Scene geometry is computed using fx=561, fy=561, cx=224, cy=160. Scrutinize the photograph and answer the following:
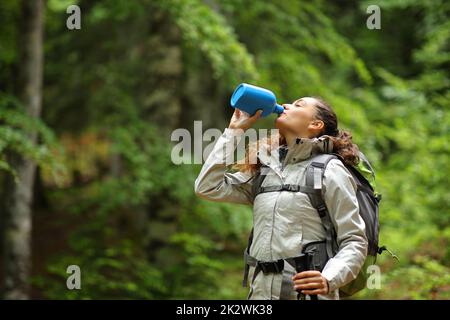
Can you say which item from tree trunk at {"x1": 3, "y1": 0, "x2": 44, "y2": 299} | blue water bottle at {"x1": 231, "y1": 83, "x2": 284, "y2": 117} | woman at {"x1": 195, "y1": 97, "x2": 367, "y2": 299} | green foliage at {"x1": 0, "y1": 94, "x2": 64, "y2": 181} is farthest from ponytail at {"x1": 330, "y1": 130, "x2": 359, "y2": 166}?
tree trunk at {"x1": 3, "y1": 0, "x2": 44, "y2": 299}

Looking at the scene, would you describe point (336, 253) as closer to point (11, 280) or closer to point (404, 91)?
point (11, 280)

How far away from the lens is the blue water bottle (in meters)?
3.32

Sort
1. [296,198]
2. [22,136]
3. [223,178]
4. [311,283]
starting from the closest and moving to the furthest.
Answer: [311,283], [296,198], [223,178], [22,136]

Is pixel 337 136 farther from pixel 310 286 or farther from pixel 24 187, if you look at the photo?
pixel 24 187

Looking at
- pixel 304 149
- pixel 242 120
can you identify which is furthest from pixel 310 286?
pixel 242 120

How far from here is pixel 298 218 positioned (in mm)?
3191

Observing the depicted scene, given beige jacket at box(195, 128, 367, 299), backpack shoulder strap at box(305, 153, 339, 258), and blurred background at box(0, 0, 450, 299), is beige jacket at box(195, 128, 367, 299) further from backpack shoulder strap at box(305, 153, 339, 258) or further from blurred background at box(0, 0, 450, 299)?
blurred background at box(0, 0, 450, 299)

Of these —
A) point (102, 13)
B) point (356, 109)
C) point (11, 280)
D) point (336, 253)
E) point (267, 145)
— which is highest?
point (102, 13)

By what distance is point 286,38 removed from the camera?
10.6 metres

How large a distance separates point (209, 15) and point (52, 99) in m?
5.32

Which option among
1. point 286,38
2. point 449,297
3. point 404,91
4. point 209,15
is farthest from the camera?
point 286,38

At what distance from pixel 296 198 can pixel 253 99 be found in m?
0.65

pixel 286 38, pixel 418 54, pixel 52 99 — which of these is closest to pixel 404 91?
pixel 418 54

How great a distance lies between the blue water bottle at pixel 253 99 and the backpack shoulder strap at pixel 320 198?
17.5 inches
